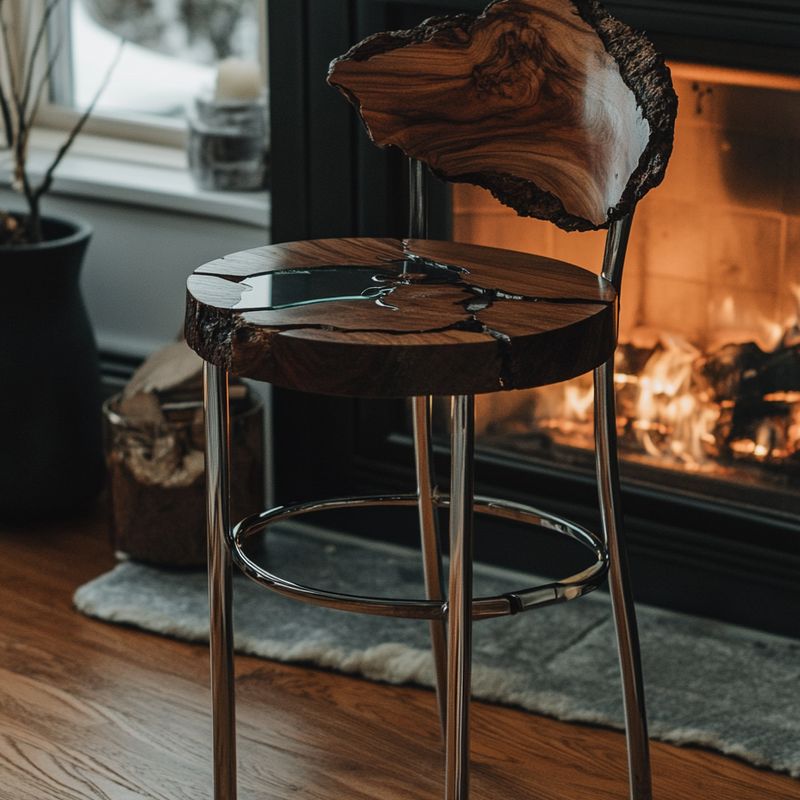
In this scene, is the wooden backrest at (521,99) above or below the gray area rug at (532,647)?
above

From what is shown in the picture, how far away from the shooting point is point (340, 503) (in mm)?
1461

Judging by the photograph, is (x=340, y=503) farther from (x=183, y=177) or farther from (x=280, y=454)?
(x=183, y=177)

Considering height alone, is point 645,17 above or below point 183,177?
above

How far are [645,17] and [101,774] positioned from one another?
3.68ft

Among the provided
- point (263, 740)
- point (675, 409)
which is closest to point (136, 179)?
point (675, 409)

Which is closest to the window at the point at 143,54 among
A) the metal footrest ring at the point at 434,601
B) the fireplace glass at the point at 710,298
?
the fireplace glass at the point at 710,298

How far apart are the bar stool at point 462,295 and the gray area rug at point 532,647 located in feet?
1.08

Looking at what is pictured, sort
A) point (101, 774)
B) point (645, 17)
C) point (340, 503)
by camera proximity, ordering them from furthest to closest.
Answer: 1. point (645, 17)
2. point (101, 774)
3. point (340, 503)

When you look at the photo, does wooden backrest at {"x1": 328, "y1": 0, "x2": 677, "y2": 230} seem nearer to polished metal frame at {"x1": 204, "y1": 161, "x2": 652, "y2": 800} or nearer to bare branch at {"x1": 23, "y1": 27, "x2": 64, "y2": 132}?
polished metal frame at {"x1": 204, "y1": 161, "x2": 652, "y2": 800}

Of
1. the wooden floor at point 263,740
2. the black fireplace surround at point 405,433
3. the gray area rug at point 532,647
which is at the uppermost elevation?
the black fireplace surround at point 405,433

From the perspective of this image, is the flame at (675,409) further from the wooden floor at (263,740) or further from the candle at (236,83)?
the candle at (236,83)

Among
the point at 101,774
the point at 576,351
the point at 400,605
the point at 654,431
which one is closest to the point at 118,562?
the point at 101,774

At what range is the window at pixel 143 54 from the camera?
Result: 2.66 meters

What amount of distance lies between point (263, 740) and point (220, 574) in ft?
1.70
